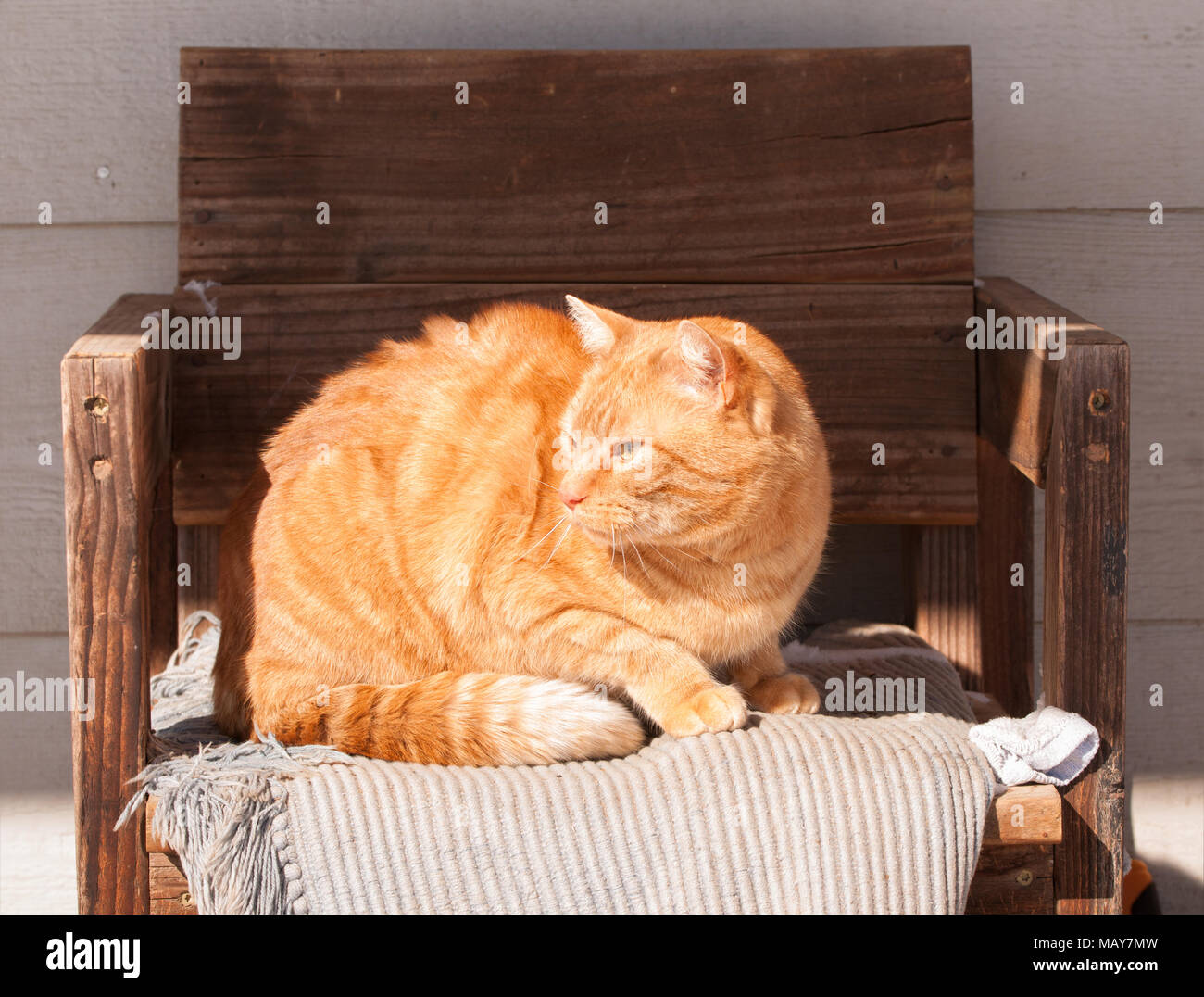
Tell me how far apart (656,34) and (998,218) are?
28.9 inches

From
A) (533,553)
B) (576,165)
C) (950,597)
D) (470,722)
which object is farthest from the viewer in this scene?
(950,597)

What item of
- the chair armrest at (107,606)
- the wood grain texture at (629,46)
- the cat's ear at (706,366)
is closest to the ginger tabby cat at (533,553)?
the cat's ear at (706,366)

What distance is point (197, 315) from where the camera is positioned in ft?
6.20

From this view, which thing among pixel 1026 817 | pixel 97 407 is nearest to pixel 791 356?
pixel 1026 817

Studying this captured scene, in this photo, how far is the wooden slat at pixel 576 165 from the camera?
6.36 ft

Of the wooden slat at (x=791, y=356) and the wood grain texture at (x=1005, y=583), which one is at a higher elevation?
the wooden slat at (x=791, y=356)

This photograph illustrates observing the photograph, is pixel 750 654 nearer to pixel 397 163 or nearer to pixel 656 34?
pixel 397 163

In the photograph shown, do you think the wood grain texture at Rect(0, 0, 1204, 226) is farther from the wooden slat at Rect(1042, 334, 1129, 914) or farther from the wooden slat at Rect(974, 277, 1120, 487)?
the wooden slat at Rect(1042, 334, 1129, 914)

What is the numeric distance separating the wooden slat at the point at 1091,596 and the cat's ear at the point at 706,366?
0.44m

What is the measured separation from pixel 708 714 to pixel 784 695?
217 mm

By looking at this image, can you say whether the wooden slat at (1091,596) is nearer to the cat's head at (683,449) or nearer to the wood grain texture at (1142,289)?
the cat's head at (683,449)

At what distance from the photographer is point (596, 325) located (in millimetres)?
1563

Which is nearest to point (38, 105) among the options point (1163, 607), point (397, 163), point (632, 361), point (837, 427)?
point (397, 163)

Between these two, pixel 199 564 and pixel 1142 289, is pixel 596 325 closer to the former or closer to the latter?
pixel 199 564
